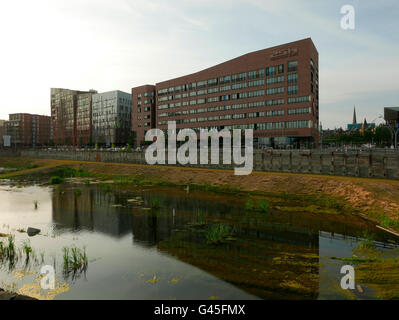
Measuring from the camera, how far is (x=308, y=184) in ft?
128

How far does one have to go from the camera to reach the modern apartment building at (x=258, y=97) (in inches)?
3851

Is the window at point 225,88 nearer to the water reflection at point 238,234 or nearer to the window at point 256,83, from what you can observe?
the window at point 256,83

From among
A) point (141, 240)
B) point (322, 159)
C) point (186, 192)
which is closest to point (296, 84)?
point (322, 159)

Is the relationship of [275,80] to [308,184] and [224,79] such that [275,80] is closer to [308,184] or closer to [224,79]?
[224,79]

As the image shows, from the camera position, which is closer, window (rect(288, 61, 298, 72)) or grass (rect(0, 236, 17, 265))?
grass (rect(0, 236, 17, 265))

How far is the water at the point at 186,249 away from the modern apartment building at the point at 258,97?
74.9 metres

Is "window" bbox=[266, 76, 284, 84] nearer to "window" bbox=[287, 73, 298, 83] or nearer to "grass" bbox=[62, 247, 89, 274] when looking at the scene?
Result: "window" bbox=[287, 73, 298, 83]

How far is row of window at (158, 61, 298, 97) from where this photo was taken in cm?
10256

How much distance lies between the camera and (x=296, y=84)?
98750 mm

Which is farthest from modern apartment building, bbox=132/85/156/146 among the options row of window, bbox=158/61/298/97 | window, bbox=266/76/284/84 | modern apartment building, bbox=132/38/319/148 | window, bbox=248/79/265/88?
window, bbox=266/76/284/84

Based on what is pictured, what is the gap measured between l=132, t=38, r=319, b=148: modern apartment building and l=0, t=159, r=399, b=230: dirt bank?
57.9m

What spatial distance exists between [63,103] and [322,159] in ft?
632

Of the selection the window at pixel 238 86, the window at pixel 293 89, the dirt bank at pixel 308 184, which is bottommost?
the dirt bank at pixel 308 184

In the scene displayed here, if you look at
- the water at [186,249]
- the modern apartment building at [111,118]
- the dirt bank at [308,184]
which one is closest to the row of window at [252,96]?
the modern apartment building at [111,118]
